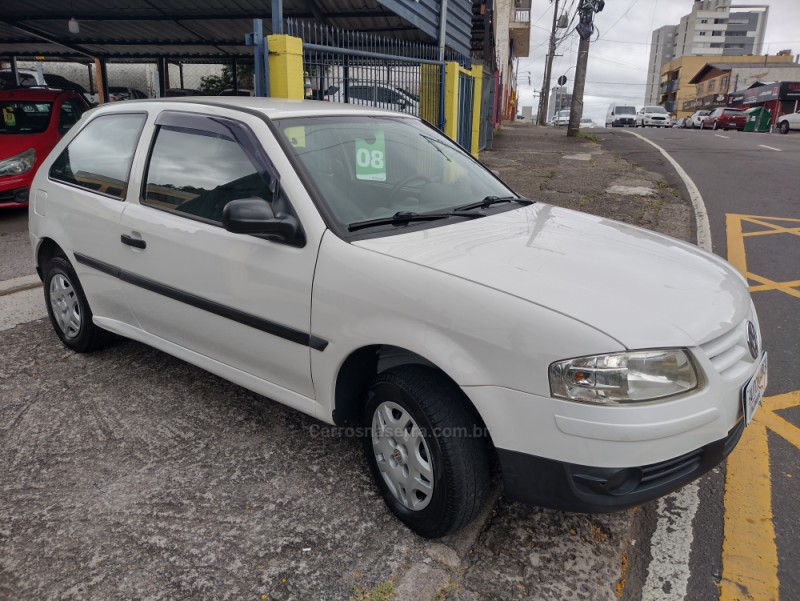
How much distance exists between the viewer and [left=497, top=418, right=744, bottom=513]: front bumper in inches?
82.5

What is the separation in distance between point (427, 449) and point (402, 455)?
0.65 ft

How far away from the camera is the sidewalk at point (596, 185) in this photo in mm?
8165

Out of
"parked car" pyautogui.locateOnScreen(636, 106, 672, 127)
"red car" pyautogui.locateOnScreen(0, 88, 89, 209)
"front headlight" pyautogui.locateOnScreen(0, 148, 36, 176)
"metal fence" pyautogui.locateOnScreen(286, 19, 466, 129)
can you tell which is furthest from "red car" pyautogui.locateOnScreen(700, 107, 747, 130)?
"front headlight" pyautogui.locateOnScreen(0, 148, 36, 176)

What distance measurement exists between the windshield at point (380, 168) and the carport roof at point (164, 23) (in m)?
5.28

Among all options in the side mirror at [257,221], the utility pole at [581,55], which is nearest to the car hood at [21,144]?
the side mirror at [257,221]

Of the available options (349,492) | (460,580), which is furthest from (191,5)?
(460,580)

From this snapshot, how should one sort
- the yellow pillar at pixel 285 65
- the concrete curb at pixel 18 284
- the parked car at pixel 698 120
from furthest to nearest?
1. the parked car at pixel 698 120
2. the yellow pillar at pixel 285 65
3. the concrete curb at pixel 18 284

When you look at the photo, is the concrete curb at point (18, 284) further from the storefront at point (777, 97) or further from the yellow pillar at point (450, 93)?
the storefront at point (777, 97)

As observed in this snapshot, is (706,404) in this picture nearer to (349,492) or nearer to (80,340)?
(349,492)

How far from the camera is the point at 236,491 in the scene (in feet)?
9.28

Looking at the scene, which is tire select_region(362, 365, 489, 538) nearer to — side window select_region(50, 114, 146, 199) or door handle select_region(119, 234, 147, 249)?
door handle select_region(119, 234, 147, 249)

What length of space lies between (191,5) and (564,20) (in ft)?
108

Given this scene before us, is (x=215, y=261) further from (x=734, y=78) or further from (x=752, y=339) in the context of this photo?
(x=734, y=78)

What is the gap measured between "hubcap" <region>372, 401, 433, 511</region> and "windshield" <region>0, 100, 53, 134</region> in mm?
8481
